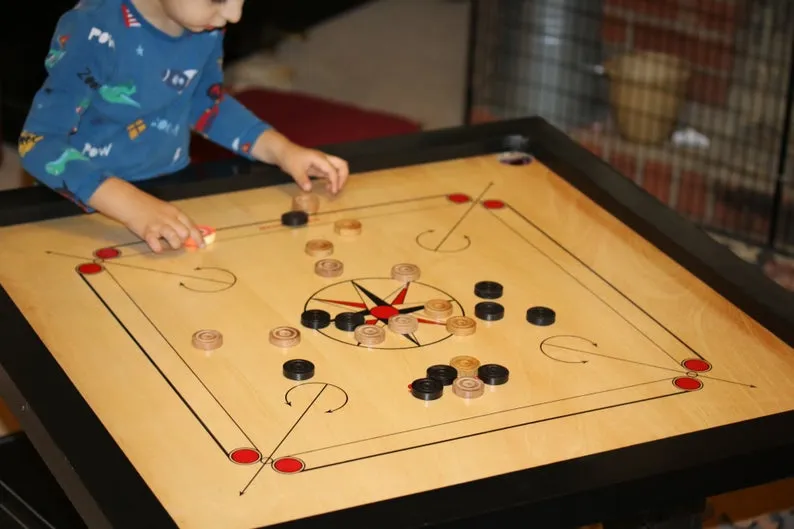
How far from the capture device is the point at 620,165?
3.90 metres

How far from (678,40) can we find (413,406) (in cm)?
266

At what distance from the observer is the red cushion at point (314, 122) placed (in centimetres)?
355

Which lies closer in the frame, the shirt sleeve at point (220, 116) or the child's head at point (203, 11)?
the child's head at point (203, 11)

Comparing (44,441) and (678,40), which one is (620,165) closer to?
(678,40)

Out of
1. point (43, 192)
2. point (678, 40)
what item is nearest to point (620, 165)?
point (678, 40)

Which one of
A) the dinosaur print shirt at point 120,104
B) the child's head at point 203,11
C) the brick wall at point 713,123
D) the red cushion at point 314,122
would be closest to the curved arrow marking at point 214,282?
the dinosaur print shirt at point 120,104

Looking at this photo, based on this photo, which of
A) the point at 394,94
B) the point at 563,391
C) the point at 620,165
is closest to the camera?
the point at 563,391

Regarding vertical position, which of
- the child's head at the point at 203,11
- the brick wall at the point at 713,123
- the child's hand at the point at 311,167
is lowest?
the brick wall at the point at 713,123

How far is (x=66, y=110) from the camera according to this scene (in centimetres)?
213

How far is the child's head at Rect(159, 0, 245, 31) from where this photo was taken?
6.65 ft

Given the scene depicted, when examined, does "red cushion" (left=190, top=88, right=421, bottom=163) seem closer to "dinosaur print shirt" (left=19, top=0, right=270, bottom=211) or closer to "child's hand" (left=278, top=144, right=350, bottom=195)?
"dinosaur print shirt" (left=19, top=0, right=270, bottom=211)

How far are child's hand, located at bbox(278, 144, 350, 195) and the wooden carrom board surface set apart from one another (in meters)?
0.03

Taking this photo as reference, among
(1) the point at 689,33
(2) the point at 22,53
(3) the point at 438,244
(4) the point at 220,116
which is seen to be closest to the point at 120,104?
(4) the point at 220,116

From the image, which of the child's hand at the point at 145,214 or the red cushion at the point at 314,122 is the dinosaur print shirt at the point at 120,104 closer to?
the child's hand at the point at 145,214
